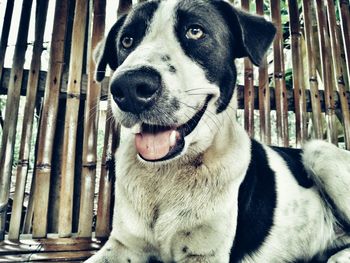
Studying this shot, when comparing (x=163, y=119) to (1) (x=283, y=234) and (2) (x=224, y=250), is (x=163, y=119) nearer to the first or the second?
(2) (x=224, y=250)

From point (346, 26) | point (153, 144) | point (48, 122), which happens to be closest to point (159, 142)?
point (153, 144)

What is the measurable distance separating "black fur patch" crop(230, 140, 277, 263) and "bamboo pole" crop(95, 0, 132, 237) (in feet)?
2.80

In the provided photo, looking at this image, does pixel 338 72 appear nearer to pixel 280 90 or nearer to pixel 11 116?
pixel 280 90

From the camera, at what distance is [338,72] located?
295 cm

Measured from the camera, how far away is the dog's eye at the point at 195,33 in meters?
1.46

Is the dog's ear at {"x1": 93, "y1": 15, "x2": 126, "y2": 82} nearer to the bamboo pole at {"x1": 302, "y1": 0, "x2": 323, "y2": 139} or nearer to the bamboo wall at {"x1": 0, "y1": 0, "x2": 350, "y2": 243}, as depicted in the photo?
the bamboo wall at {"x1": 0, "y1": 0, "x2": 350, "y2": 243}

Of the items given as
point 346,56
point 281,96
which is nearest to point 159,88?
point 281,96

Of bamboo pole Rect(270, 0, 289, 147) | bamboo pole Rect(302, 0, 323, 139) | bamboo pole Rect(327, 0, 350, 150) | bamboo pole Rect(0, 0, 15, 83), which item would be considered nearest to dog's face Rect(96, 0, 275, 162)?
bamboo pole Rect(0, 0, 15, 83)

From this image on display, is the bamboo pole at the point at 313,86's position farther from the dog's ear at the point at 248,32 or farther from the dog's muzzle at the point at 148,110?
the dog's muzzle at the point at 148,110

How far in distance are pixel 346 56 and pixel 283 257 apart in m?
2.01

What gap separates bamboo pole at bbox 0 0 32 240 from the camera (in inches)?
81.0

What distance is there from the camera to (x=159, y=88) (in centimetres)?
118

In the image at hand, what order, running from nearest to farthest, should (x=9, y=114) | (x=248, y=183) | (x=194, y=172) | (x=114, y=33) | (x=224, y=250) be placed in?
(x=224, y=250)
(x=194, y=172)
(x=248, y=183)
(x=114, y=33)
(x=9, y=114)

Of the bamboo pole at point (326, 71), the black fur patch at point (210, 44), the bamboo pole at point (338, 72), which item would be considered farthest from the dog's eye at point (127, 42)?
the bamboo pole at point (338, 72)
